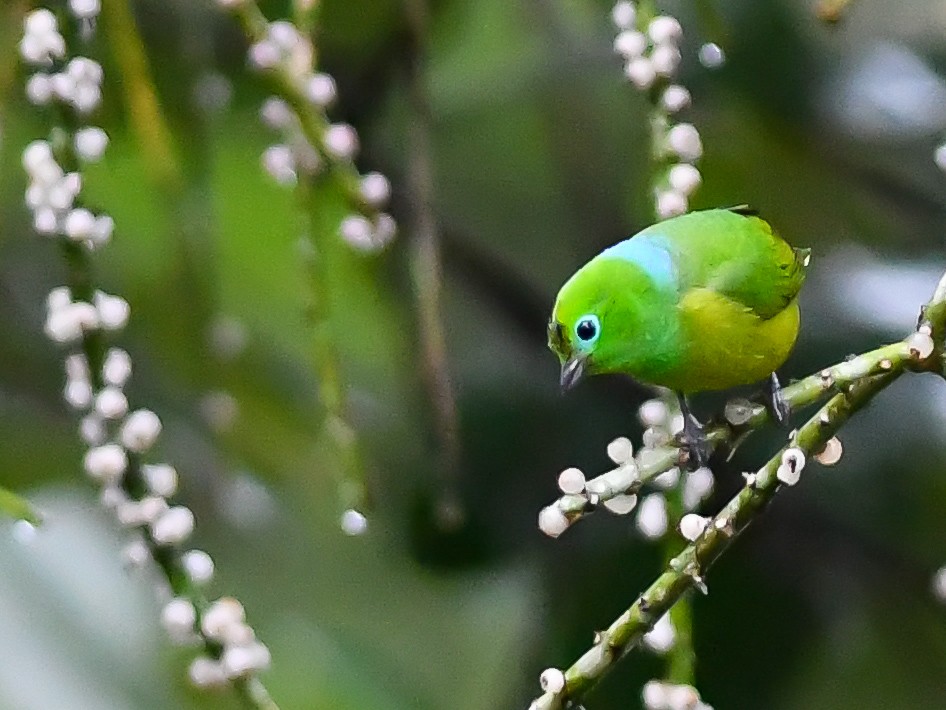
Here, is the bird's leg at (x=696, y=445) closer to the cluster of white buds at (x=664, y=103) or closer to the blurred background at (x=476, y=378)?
the cluster of white buds at (x=664, y=103)

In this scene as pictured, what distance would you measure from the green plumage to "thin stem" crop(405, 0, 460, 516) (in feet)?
0.71

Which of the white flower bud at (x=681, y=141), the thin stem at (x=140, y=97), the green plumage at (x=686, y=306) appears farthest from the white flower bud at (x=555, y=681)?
the thin stem at (x=140, y=97)

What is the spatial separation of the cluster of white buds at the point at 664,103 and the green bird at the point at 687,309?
0.04 feet

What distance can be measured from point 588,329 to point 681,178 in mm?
98

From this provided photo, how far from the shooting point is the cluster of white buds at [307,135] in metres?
0.39

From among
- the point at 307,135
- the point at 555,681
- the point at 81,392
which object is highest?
the point at 307,135

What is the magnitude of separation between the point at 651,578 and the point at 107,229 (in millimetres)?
357

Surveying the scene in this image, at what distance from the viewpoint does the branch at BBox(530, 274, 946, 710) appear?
290mm

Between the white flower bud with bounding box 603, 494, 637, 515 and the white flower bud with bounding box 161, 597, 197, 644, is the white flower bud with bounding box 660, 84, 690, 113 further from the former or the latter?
the white flower bud with bounding box 161, 597, 197, 644

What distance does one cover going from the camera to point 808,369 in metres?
0.56

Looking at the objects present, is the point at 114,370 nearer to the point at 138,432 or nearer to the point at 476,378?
the point at 138,432

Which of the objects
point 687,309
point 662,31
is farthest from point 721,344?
point 662,31

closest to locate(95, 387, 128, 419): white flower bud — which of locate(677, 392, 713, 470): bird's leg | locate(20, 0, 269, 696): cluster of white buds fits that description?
locate(20, 0, 269, 696): cluster of white buds

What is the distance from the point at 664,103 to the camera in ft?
1.24
